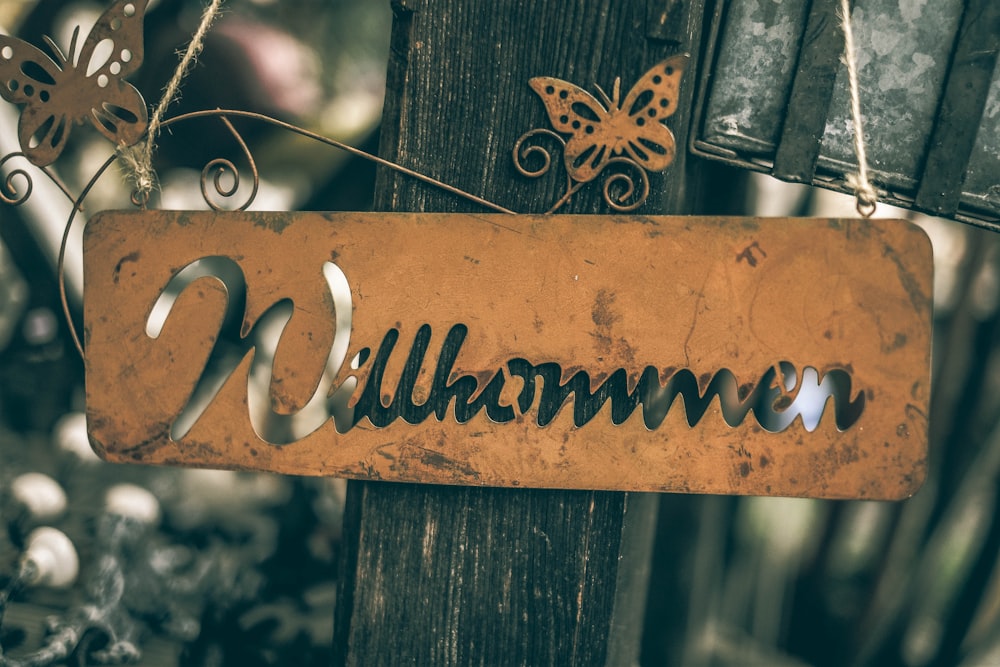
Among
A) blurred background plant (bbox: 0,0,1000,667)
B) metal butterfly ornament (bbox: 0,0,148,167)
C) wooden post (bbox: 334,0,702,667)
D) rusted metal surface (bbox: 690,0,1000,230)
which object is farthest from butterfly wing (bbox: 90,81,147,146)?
blurred background plant (bbox: 0,0,1000,667)

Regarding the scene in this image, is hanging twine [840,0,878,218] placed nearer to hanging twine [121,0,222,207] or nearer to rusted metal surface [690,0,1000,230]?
rusted metal surface [690,0,1000,230]

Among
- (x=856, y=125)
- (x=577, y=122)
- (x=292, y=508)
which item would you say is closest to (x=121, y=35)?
(x=577, y=122)

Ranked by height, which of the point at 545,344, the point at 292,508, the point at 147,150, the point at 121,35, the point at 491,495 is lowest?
the point at 292,508

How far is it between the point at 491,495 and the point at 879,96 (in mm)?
515

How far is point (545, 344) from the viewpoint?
25.7 inches

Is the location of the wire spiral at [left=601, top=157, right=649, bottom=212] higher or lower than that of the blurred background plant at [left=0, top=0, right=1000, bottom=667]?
higher

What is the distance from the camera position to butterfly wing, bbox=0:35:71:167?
2.20ft

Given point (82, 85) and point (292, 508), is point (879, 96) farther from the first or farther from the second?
point (292, 508)

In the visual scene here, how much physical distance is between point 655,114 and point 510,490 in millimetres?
369

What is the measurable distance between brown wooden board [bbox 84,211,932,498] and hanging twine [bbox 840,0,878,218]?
3 centimetres

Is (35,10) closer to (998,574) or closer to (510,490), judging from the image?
(510,490)

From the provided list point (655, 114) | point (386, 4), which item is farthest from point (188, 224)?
point (386, 4)

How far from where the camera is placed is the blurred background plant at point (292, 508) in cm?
107

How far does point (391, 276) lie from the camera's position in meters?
0.66
